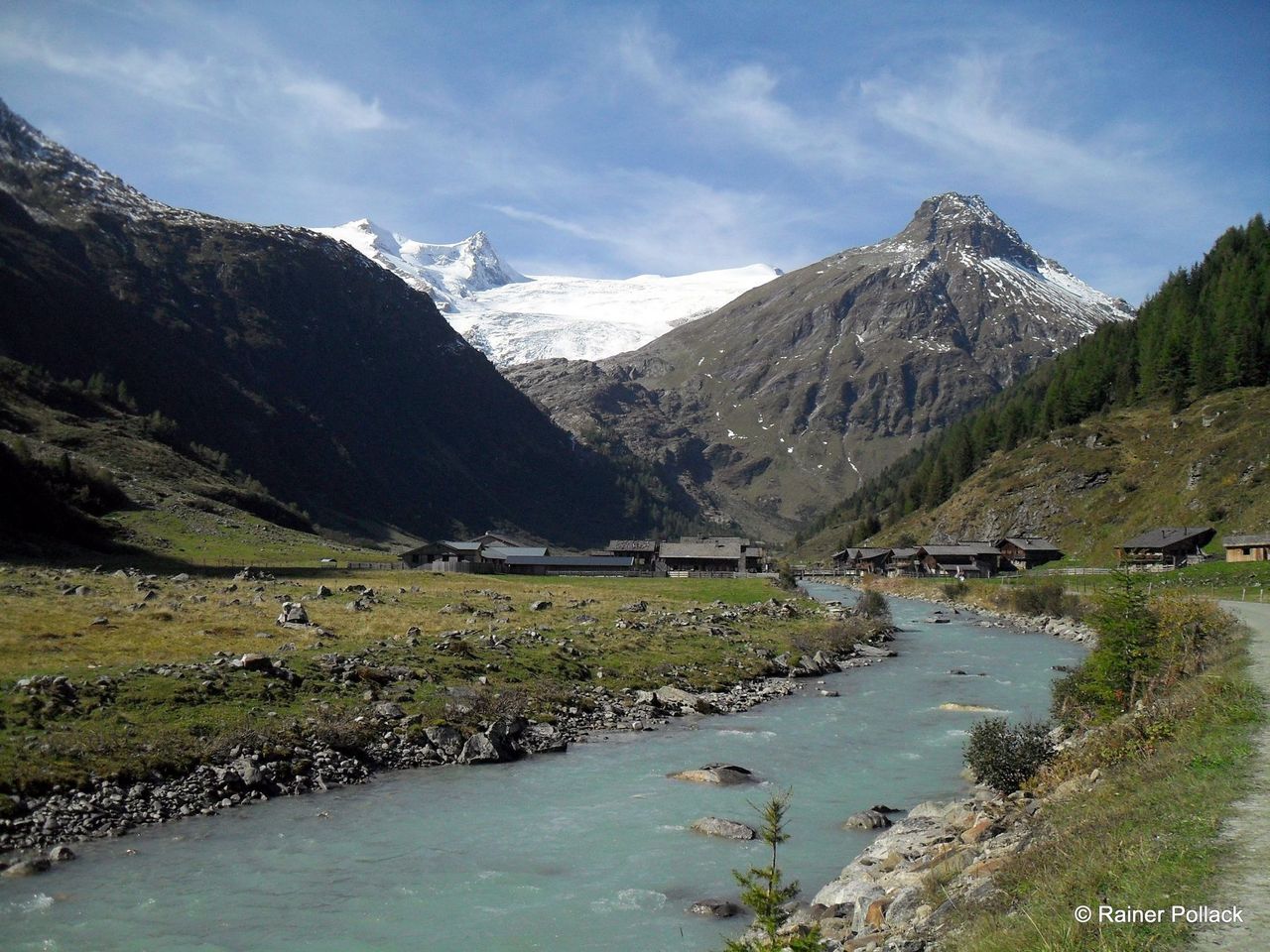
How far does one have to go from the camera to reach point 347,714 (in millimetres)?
30859

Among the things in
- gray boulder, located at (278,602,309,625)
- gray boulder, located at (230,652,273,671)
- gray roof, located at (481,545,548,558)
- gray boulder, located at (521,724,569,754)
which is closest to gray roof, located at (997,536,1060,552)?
gray roof, located at (481,545,548,558)

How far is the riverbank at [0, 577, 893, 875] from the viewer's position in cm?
2275

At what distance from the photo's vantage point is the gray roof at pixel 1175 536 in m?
100

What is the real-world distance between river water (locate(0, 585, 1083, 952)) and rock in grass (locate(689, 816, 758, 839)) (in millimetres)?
439

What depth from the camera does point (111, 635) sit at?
122 ft

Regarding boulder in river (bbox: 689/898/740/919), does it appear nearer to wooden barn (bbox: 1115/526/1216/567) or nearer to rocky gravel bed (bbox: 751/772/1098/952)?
rocky gravel bed (bbox: 751/772/1098/952)

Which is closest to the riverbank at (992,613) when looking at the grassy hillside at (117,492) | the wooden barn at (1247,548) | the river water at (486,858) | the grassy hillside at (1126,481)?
the grassy hillside at (1126,481)

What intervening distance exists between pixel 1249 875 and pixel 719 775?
62.7 feet

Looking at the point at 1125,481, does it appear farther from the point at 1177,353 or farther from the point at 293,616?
the point at 293,616

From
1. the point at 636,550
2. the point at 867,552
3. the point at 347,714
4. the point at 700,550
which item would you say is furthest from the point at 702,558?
the point at 347,714

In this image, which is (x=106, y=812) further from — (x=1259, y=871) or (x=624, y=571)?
(x=624, y=571)

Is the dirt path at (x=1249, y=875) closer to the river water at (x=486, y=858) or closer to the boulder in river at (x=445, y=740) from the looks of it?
the river water at (x=486, y=858)

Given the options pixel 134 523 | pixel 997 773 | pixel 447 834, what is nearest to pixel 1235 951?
pixel 997 773

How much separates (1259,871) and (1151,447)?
148m
